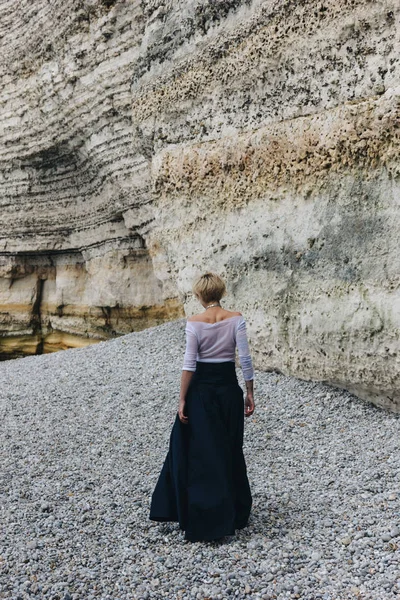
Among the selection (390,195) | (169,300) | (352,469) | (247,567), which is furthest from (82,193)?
(247,567)

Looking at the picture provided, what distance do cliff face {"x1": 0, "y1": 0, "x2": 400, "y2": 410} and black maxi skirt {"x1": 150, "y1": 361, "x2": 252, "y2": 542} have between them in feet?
8.28

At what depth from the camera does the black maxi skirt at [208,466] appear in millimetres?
4023

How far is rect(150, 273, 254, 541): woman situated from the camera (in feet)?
13.2

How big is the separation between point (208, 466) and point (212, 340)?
2.70ft

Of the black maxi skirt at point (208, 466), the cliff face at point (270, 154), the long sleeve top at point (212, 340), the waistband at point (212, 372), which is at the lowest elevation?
the black maxi skirt at point (208, 466)

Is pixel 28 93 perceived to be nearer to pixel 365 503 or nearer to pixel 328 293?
pixel 328 293

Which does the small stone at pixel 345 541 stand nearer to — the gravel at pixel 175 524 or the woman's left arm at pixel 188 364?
the gravel at pixel 175 524

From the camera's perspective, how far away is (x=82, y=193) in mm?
15695

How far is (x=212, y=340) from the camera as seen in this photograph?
4.12m

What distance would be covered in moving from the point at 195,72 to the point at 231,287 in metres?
2.96

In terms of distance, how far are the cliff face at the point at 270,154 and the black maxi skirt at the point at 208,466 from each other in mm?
2525

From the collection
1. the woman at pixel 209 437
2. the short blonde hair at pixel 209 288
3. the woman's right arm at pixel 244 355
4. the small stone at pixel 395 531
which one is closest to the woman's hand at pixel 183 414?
the woman at pixel 209 437

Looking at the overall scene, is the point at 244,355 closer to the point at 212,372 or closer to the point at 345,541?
the point at 212,372

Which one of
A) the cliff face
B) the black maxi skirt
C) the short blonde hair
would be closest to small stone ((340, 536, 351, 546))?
the black maxi skirt
